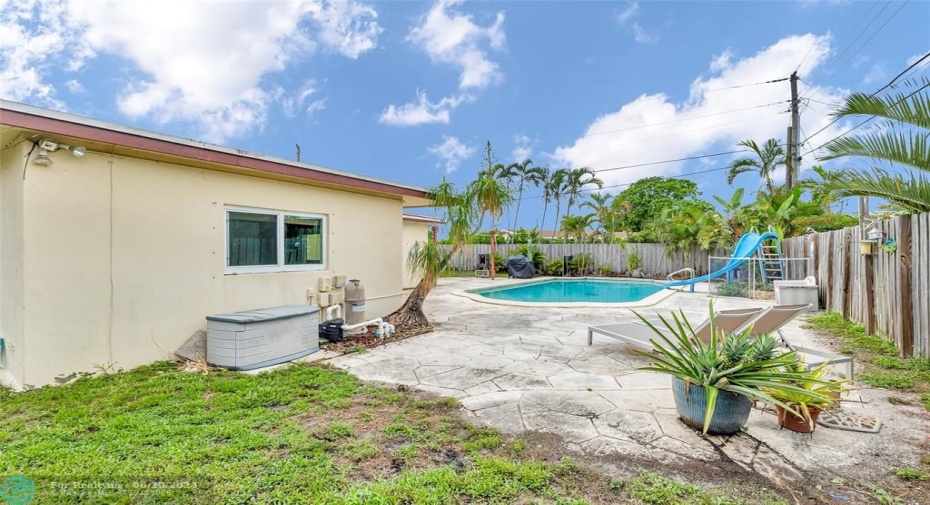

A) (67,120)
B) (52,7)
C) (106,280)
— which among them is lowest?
(106,280)

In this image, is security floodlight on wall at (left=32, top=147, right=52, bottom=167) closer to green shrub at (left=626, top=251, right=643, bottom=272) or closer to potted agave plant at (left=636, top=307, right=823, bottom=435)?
potted agave plant at (left=636, top=307, right=823, bottom=435)

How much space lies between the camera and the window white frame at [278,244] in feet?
20.5

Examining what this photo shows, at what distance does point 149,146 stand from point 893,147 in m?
9.53

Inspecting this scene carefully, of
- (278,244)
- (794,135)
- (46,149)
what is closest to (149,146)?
(46,149)

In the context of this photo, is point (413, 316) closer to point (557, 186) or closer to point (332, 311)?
point (332, 311)

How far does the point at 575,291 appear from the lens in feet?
55.9

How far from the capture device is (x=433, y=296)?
44.0 ft

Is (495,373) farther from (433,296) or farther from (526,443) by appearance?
(433,296)

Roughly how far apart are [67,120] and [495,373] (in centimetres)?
559

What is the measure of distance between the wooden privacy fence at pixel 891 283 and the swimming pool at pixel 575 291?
4.74 m

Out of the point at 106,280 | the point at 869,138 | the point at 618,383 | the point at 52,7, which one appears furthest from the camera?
the point at 52,7

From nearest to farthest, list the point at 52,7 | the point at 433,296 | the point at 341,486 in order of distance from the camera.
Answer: the point at 341,486 < the point at 52,7 < the point at 433,296

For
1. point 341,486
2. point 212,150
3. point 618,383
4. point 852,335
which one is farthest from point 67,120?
point 852,335

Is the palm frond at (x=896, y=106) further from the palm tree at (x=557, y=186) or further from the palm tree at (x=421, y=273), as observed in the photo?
the palm tree at (x=557, y=186)
